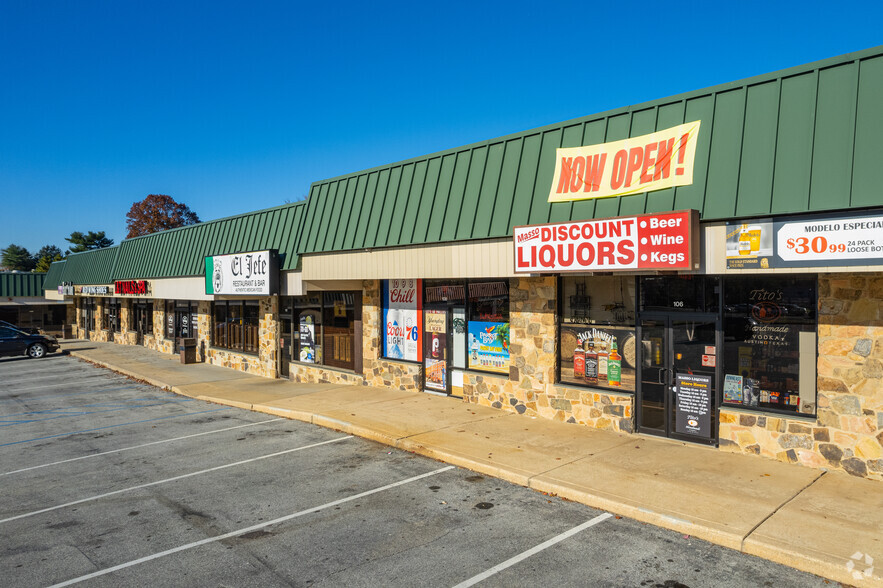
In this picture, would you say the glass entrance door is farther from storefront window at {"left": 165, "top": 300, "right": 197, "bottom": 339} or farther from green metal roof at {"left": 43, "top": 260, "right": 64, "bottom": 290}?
green metal roof at {"left": 43, "top": 260, "right": 64, "bottom": 290}

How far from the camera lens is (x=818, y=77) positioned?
8453mm

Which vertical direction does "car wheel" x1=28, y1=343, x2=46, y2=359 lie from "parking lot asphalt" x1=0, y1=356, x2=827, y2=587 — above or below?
below

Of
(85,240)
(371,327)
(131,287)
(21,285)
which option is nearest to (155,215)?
(85,240)

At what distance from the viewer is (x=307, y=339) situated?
18.6 metres

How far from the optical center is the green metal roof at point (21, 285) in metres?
41.8

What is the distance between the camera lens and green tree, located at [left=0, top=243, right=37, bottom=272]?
106 meters

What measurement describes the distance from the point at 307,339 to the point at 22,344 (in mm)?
19327

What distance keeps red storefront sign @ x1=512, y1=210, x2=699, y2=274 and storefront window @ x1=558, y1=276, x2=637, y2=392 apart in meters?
1.17

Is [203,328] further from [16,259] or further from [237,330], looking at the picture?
[16,259]

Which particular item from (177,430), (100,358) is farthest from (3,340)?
(177,430)

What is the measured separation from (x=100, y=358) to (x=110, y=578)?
79.8ft

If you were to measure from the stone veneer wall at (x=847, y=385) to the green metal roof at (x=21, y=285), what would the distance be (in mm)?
49143

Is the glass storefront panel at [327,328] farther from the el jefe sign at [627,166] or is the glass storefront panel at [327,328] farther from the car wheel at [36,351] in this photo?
the car wheel at [36,351]

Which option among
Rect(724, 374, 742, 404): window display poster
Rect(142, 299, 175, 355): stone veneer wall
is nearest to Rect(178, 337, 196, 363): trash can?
Rect(142, 299, 175, 355): stone veneer wall
